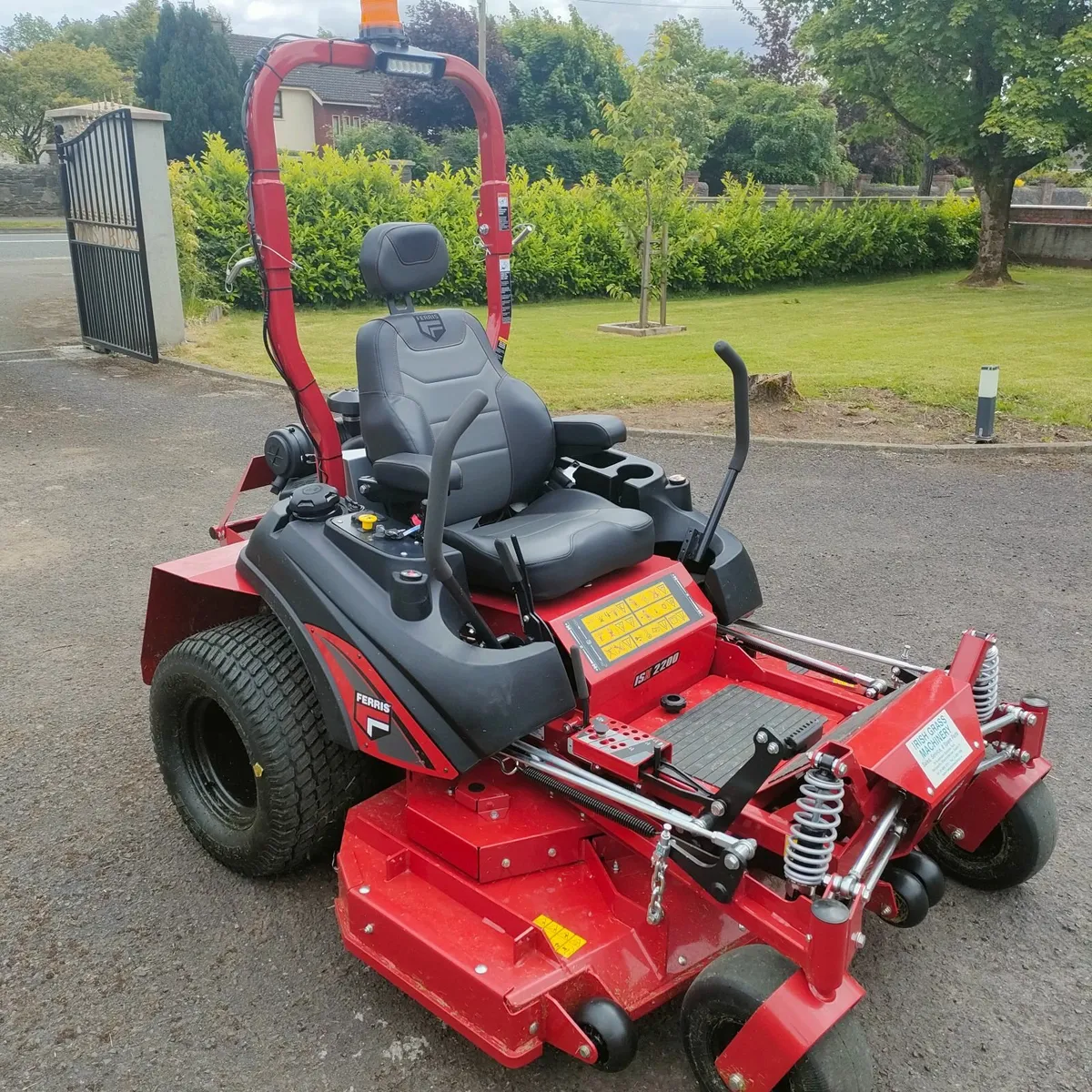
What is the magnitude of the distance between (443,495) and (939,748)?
4.15ft

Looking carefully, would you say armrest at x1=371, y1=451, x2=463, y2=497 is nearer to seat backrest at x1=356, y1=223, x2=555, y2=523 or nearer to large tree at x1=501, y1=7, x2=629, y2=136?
seat backrest at x1=356, y1=223, x2=555, y2=523

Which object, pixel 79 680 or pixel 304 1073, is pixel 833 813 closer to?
pixel 304 1073

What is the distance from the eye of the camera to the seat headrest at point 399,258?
132 inches

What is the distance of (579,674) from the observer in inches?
106

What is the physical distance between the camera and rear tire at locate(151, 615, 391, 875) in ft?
9.12

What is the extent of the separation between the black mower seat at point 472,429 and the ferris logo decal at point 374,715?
526mm

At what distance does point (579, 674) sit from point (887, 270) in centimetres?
1994

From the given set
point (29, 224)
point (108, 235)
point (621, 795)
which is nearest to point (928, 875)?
point (621, 795)

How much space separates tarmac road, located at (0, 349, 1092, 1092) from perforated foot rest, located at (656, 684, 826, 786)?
0.57 meters

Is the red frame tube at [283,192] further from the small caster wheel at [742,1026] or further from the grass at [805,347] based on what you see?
the grass at [805,347]

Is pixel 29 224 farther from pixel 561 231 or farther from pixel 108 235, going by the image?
pixel 108 235

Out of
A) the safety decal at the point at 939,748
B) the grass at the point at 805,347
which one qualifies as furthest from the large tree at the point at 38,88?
the safety decal at the point at 939,748

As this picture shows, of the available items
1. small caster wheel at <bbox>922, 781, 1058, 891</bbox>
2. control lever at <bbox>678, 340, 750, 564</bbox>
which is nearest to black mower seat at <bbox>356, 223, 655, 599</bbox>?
control lever at <bbox>678, 340, 750, 564</bbox>

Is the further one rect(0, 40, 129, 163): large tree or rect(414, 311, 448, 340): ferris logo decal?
rect(0, 40, 129, 163): large tree
